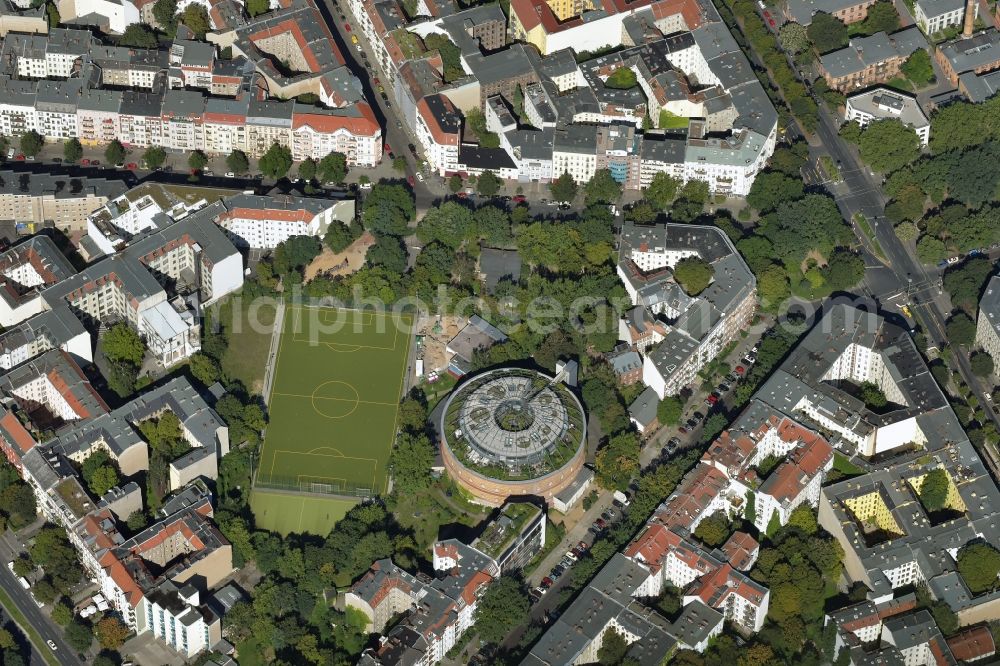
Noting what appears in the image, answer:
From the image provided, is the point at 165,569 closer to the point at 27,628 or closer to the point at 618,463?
the point at 27,628

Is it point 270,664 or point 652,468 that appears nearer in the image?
point 270,664

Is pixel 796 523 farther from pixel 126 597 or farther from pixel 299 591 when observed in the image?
pixel 126 597

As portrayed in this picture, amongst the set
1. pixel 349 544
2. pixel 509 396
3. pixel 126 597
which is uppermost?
pixel 509 396

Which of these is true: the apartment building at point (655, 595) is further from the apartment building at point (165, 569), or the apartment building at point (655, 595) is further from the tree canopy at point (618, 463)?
the apartment building at point (165, 569)

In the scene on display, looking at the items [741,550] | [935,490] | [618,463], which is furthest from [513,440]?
[935,490]

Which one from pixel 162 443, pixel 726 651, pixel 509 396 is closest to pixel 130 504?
pixel 162 443

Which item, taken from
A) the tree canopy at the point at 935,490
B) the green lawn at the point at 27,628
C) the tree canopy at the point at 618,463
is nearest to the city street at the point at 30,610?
the green lawn at the point at 27,628

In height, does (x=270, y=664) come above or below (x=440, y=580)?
below
